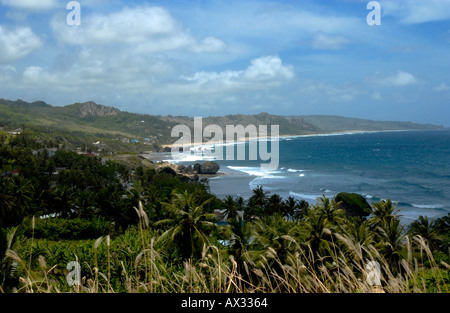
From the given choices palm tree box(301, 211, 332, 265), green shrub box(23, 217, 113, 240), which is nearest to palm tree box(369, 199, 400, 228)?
palm tree box(301, 211, 332, 265)

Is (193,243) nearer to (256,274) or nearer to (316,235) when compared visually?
(316,235)

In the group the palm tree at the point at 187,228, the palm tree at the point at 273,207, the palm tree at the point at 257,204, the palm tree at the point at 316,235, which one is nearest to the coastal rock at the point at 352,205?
the palm tree at the point at 273,207

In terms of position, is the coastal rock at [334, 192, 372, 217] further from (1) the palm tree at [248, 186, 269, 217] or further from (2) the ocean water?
(1) the palm tree at [248, 186, 269, 217]

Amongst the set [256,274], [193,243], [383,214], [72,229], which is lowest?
[72,229]

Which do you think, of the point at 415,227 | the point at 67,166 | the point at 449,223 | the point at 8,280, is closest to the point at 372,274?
the point at 8,280

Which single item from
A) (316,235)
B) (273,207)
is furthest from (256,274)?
(273,207)

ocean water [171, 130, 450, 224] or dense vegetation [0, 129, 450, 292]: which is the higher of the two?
dense vegetation [0, 129, 450, 292]

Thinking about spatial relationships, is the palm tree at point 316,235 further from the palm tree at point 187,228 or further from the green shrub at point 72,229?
the green shrub at point 72,229
